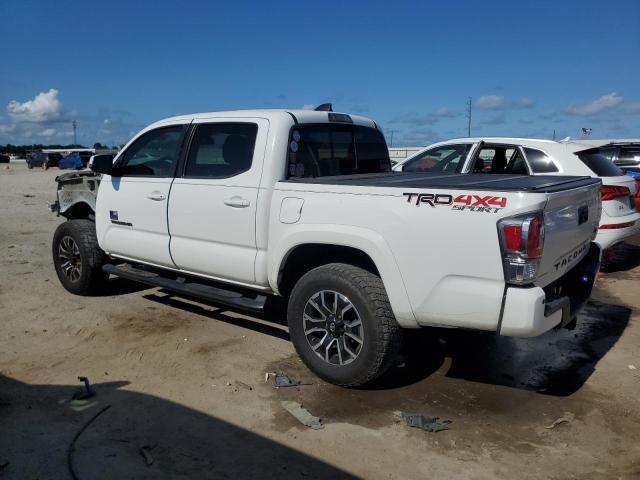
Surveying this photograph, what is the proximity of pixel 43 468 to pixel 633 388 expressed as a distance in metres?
3.96

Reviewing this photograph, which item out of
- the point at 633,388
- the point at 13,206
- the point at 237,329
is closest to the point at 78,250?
the point at 237,329

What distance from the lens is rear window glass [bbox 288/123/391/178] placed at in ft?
14.7

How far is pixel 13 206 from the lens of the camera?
49.8 feet

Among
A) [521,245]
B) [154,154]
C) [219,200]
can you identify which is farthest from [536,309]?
[154,154]

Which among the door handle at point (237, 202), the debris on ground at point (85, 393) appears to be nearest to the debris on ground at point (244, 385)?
the debris on ground at point (85, 393)

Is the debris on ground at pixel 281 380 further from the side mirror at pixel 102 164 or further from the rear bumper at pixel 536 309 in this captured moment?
the side mirror at pixel 102 164

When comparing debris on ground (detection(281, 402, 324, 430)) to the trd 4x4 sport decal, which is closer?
the trd 4x4 sport decal

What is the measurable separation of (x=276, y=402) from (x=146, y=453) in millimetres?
964

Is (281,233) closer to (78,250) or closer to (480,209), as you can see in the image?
(480,209)

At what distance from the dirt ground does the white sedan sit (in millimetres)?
1461

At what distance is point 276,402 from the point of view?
3799 millimetres

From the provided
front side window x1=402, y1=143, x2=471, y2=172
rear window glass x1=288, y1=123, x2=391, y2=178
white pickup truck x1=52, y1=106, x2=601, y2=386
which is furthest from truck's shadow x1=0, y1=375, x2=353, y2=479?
front side window x1=402, y1=143, x2=471, y2=172

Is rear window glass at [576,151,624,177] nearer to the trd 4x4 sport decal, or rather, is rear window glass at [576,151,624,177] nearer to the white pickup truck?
the white pickup truck

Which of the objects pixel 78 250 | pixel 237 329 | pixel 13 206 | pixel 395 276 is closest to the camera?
pixel 395 276
